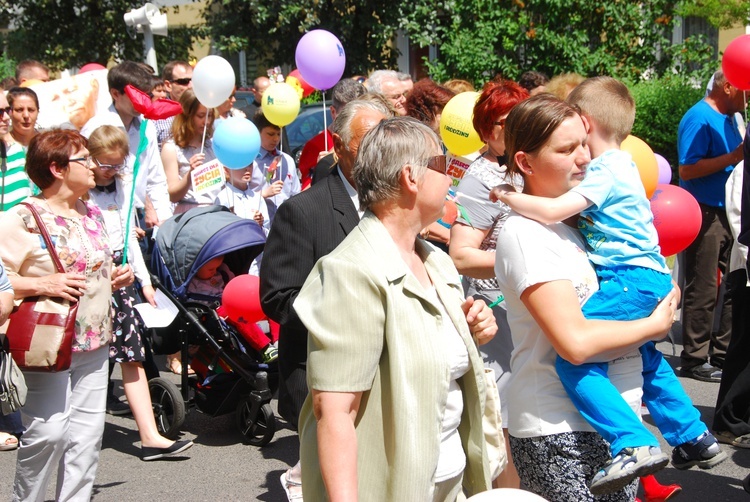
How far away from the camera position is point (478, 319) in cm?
271

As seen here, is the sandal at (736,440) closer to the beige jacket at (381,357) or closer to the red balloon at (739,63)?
the red balloon at (739,63)

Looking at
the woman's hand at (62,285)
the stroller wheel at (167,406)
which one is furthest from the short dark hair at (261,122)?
the woman's hand at (62,285)

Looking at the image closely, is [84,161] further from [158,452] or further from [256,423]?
[256,423]

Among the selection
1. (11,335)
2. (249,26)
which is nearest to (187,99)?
(11,335)

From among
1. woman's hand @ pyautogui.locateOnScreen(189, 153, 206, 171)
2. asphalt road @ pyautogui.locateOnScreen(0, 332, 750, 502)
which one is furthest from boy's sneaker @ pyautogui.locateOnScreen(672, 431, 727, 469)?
woman's hand @ pyautogui.locateOnScreen(189, 153, 206, 171)

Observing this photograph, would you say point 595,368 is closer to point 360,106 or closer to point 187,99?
point 360,106

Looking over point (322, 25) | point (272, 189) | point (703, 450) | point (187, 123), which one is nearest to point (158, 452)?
point (272, 189)

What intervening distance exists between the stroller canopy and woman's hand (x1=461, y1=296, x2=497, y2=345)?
3.33 meters

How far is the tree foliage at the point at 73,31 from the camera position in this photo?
18.2 metres

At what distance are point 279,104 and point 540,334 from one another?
16.7 feet

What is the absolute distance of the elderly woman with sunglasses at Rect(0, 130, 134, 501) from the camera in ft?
13.1

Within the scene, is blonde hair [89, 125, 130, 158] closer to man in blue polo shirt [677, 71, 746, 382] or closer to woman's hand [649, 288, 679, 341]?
woman's hand [649, 288, 679, 341]

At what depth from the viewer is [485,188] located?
3914 millimetres

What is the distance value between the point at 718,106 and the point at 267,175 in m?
3.52
